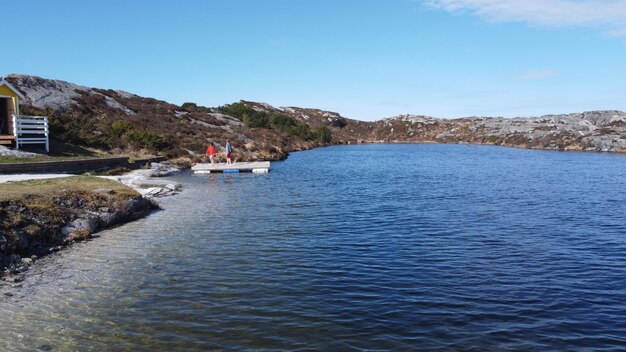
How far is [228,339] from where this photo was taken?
910 centimetres

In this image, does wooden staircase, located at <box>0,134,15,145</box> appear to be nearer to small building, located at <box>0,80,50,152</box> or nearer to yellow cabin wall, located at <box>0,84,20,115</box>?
small building, located at <box>0,80,50,152</box>

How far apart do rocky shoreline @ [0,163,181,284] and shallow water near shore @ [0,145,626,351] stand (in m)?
0.61

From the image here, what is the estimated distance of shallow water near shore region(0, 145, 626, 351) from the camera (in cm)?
926

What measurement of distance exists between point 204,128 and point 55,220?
55.4m

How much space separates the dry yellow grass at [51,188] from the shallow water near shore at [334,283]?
109 inches

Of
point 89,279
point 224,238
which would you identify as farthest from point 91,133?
point 89,279

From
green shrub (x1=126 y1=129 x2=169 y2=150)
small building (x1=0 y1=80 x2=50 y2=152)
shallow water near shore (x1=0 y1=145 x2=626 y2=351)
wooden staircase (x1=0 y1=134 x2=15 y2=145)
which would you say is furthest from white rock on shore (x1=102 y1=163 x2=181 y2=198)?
green shrub (x1=126 y1=129 x2=169 y2=150)

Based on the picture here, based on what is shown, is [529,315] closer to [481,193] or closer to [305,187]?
[481,193]

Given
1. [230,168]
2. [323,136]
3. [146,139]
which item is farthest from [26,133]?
[323,136]

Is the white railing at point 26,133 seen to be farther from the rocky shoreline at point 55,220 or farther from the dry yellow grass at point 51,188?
the rocky shoreline at point 55,220

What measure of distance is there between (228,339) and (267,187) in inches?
979

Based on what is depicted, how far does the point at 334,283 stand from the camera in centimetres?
1262

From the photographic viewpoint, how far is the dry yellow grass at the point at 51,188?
17547mm

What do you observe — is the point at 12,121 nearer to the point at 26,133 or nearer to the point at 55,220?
the point at 26,133
